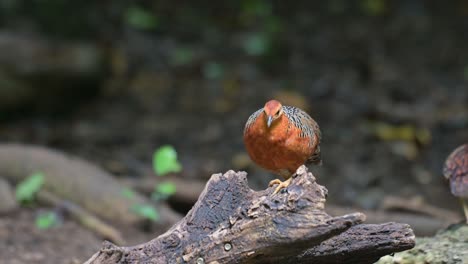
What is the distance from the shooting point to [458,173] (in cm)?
406

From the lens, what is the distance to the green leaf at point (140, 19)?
9516 millimetres

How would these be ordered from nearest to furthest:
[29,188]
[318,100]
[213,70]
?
[29,188]
[318,100]
[213,70]

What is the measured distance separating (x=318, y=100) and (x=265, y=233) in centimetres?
572

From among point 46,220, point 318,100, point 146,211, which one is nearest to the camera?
point 46,220

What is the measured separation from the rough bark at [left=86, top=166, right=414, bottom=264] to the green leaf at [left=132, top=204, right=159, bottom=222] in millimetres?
2515

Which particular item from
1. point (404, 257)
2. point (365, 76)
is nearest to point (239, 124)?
point (365, 76)

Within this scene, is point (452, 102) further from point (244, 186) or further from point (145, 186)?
point (244, 186)

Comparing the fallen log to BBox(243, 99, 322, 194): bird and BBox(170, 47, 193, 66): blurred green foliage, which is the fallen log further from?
BBox(170, 47, 193, 66): blurred green foliage

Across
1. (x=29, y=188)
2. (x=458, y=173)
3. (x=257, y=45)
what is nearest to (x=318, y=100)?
(x=257, y=45)

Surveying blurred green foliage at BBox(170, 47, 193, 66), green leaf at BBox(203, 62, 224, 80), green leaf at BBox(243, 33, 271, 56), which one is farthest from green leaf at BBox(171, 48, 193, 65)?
green leaf at BBox(243, 33, 271, 56)

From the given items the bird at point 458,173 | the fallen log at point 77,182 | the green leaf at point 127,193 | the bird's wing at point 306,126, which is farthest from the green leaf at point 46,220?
the bird at point 458,173

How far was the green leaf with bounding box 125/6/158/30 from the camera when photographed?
31.2 feet

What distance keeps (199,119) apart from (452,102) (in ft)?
9.64

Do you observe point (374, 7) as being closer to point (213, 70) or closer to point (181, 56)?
point (213, 70)
